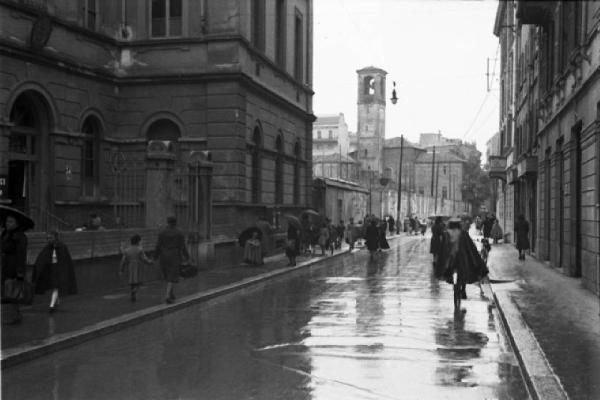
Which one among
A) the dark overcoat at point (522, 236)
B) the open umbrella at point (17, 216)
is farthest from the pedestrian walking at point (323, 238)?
the open umbrella at point (17, 216)

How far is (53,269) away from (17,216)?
154 cm

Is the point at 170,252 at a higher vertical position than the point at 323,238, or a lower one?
higher

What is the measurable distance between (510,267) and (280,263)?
7.84m

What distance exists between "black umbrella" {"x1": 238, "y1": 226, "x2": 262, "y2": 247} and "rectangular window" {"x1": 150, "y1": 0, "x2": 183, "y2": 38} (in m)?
7.67

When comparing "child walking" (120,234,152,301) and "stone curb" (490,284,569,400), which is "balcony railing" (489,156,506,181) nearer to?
"stone curb" (490,284,569,400)

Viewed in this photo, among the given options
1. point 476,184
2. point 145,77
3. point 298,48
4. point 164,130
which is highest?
point 298,48

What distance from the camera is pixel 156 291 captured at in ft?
51.3

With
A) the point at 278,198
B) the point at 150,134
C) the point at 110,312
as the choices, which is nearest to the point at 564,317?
the point at 110,312

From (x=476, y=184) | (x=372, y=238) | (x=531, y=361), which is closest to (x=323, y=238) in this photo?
(x=372, y=238)

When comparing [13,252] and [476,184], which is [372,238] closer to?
[13,252]

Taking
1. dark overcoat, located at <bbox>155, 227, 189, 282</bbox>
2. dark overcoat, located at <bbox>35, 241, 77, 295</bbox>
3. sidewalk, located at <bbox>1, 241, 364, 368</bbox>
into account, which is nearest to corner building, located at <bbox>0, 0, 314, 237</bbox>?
sidewalk, located at <bbox>1, 241, 364, 368</bbox>

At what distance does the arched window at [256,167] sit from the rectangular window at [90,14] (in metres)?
6.93

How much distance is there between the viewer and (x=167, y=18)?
2503 centimetres

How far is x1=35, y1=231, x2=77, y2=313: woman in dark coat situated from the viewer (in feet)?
38.1
